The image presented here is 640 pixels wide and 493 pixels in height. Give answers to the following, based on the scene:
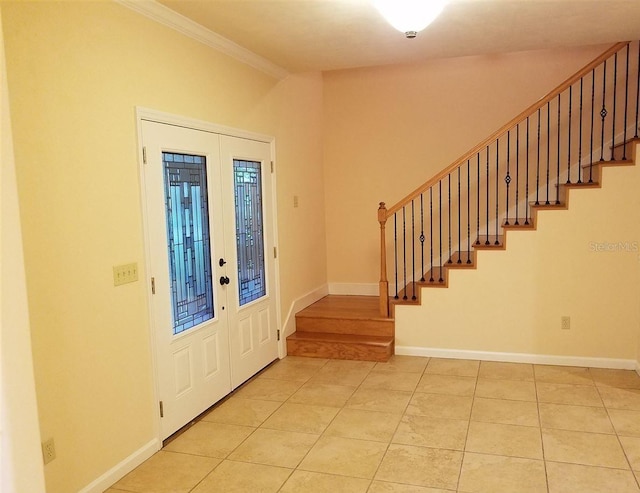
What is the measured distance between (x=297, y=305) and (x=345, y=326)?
59 centimetres

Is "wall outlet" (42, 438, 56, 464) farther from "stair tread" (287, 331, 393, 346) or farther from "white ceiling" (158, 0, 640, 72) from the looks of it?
"stair tread" (287, 331, 393, 346)

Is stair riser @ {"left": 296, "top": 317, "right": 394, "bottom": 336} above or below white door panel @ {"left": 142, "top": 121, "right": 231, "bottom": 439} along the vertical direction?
below

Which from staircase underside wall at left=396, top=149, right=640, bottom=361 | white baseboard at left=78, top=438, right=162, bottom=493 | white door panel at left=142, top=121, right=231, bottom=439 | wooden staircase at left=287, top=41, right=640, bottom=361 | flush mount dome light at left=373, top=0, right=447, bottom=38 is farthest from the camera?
wooden staircase at left=287, top=41, right=640, bottom=361

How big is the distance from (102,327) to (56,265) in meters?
0.48

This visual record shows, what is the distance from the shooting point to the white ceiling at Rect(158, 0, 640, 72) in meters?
3.30

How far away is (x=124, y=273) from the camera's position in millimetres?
3029

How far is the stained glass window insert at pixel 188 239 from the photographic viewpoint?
3.49 meters

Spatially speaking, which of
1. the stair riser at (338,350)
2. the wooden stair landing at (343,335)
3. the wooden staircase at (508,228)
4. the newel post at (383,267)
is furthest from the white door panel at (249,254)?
the wooden staircase at (508,228)

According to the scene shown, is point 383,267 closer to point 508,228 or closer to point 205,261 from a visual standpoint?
point 508,228

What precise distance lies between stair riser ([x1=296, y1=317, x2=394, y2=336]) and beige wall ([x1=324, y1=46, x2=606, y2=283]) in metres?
1.31

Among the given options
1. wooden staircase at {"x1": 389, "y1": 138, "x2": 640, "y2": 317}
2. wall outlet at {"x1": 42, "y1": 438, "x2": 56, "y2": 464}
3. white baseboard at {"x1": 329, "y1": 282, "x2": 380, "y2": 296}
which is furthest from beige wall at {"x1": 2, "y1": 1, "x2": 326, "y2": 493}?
white baseboard at {"x1": 329, "y1": 282, "x2": 380, "y2": 296}

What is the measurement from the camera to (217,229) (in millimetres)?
3984

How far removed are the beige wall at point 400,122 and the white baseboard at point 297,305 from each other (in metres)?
0.49

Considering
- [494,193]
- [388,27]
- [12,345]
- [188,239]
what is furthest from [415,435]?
[494,193]
